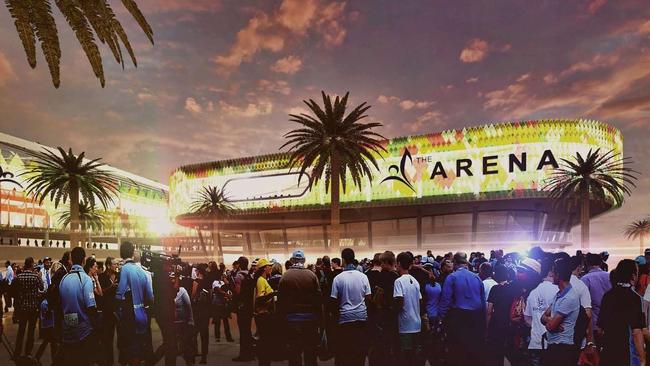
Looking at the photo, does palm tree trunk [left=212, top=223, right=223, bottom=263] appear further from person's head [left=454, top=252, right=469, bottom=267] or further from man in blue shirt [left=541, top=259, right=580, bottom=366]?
man in blue shirt [left=541, top=259, right=580, bottom=366]

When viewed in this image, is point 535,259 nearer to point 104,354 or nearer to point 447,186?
point 104,354

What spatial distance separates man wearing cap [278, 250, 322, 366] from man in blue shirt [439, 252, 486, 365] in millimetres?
2185

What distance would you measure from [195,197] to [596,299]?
79.5 m

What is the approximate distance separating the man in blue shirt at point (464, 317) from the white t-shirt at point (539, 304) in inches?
61.2

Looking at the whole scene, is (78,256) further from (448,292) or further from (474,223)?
(474,223)

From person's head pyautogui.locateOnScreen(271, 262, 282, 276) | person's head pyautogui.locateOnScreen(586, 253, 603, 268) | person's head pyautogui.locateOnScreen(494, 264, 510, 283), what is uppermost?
person's head pyautogui.locateOnScreen(586, 253, 603, 268)

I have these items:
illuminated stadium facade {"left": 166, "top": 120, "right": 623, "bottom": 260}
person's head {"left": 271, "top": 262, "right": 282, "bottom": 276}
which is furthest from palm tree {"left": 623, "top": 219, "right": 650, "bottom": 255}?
person's head {"left": 271, "top": 262, "right": 282, "bottom": 276}

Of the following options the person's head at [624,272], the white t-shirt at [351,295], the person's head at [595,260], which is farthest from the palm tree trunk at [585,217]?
the person's head at [624,272]

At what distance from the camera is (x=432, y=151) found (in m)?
66.1

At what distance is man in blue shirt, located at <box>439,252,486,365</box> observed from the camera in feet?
30.2

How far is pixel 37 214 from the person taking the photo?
302 feet

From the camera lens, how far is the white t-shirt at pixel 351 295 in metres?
9.18

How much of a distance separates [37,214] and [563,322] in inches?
3845

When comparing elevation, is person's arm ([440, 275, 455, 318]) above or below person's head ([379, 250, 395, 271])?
below
